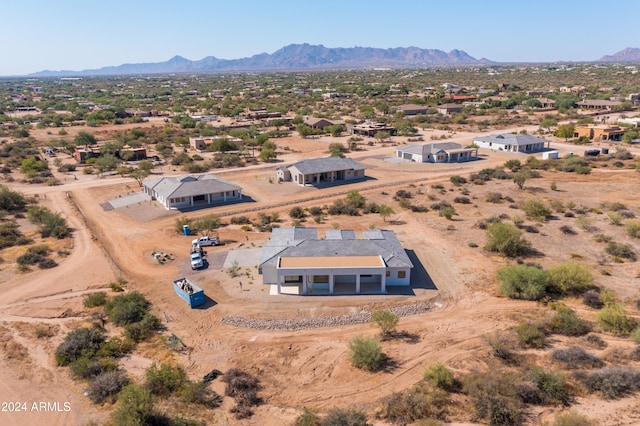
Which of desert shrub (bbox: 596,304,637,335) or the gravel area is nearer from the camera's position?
desert shrub (bbox: 596,304,637,335)

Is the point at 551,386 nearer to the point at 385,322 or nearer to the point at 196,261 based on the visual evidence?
the point at 385,322

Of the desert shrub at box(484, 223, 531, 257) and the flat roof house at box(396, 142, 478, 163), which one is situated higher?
the flat roof house at box(396, 142, 478, 163)

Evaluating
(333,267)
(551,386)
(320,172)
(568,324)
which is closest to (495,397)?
(551,386)

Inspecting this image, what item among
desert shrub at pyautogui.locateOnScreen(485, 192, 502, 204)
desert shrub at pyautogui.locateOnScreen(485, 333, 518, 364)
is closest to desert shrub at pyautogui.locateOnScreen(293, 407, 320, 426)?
desert shrub at pyautogui.locateOnScreen(485, 333, 518, 364)

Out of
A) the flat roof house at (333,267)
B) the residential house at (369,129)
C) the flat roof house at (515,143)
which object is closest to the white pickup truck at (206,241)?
the flat roof house at (333,267)

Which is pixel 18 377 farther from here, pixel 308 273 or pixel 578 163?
pixel 578 163

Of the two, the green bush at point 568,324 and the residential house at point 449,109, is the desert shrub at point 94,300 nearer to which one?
the green bush at point 568,324

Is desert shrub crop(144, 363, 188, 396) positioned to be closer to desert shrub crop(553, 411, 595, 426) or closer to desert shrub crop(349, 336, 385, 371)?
desert shrub crop(349, 336, 385, 371)
